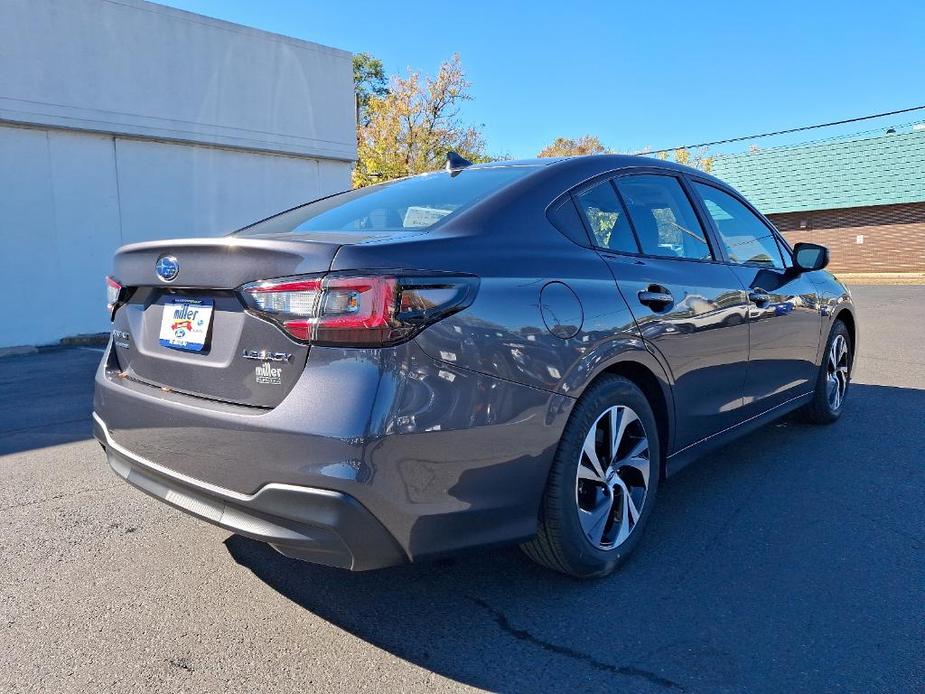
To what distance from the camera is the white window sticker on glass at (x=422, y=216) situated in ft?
8.02

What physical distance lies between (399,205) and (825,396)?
11.4 ft

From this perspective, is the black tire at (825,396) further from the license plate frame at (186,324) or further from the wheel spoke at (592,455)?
the license plate frame at (186,324)

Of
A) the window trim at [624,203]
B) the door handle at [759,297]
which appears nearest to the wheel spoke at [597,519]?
the window trim at [624,203]

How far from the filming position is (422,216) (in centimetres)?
256

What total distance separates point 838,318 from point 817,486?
5.71ft

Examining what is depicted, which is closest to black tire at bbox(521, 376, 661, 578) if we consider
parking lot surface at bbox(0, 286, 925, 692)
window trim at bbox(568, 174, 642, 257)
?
parking lot surface at bbox(0, 286, 925, 692)

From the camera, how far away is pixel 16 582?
272 centimetres

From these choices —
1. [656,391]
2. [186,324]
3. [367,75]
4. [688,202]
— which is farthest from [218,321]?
[367,75]

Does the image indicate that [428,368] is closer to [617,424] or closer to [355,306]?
[355,306]

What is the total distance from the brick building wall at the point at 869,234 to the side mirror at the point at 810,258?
89.1 ft

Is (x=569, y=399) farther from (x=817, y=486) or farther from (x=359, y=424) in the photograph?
(x=817, y=486)

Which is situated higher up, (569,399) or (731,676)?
(569,399)

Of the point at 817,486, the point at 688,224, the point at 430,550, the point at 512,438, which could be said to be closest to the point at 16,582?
the point at 430,550

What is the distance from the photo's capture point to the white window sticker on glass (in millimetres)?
2445
